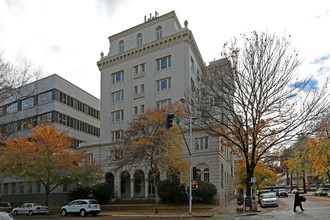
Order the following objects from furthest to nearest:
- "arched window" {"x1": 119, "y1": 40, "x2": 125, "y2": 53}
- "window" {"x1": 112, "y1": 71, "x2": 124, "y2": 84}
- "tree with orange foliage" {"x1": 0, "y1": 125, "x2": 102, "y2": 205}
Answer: "arched window" {"x1": 119, "y1": 40, "x2": 125, "y2": 53}, "window" {"x1": 112, "y1": 71, "x2": 124, "y2": 84}, "tree with orange foliage" {"x1": 0, "y1": 125, "x2": 102, "y2": 205}

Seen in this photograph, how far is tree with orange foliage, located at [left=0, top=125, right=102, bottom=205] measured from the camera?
1432 inches

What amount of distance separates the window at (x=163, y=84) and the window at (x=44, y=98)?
20.2 metres

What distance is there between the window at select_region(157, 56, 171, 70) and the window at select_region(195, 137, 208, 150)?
11.8 m

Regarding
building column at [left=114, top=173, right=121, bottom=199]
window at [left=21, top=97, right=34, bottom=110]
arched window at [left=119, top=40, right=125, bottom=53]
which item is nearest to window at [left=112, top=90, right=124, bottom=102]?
arched window at [left=119, top=40, right=125, bottom=53]

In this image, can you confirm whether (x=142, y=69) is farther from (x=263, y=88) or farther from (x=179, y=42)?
(x=263, y=88)

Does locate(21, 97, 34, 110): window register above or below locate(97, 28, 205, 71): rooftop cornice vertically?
below

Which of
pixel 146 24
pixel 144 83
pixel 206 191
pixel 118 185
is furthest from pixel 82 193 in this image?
pixel 146 24

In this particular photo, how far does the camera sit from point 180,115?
3419 cm

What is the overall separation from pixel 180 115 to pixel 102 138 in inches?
782

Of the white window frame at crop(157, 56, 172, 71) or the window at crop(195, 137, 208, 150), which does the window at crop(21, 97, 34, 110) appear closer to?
the white window frame at crop(157, 56, 172, 71)

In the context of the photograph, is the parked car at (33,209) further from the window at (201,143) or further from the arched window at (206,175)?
the window at (201,143)

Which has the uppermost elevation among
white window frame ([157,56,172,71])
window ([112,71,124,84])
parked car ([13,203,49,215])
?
white window frame ([157,56,172,71])

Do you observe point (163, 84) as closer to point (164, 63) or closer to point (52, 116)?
point (164, 63)

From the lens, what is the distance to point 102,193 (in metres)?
42.5
